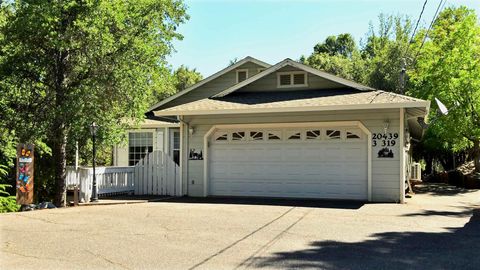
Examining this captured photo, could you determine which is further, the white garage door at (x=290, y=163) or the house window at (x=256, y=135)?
the house window at (x=256, y=135)

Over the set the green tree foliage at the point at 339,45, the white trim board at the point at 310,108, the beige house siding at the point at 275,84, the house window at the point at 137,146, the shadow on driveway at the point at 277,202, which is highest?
the green tree foliage at the point at 339,45

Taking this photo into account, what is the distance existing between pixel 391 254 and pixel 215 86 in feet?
50.1

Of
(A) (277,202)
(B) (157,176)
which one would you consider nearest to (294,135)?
(A) (277,202)

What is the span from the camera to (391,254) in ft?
22.3

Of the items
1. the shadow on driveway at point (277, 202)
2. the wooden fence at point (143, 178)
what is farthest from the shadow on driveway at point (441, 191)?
the wooden fence at point (143, 178)

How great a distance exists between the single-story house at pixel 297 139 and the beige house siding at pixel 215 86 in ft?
12.8

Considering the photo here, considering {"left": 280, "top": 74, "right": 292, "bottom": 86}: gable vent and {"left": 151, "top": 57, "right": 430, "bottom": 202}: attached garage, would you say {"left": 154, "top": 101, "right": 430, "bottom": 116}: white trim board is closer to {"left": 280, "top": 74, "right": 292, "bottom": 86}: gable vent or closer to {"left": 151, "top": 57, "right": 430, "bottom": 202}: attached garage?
{"left": 151, "top": 57, "right": 430, "bottom": 202}: attached garage

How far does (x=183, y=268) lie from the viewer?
19.6 ft

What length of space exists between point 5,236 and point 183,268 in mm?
3951

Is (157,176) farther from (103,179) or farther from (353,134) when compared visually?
(353,134)

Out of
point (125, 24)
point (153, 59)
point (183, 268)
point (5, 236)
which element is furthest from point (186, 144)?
point (183, 268)

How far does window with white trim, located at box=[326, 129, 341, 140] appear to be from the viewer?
14234 millimetres

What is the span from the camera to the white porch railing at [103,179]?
1416 cm

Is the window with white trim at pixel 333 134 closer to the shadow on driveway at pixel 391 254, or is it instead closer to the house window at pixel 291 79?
the house window at pixel 291 79
